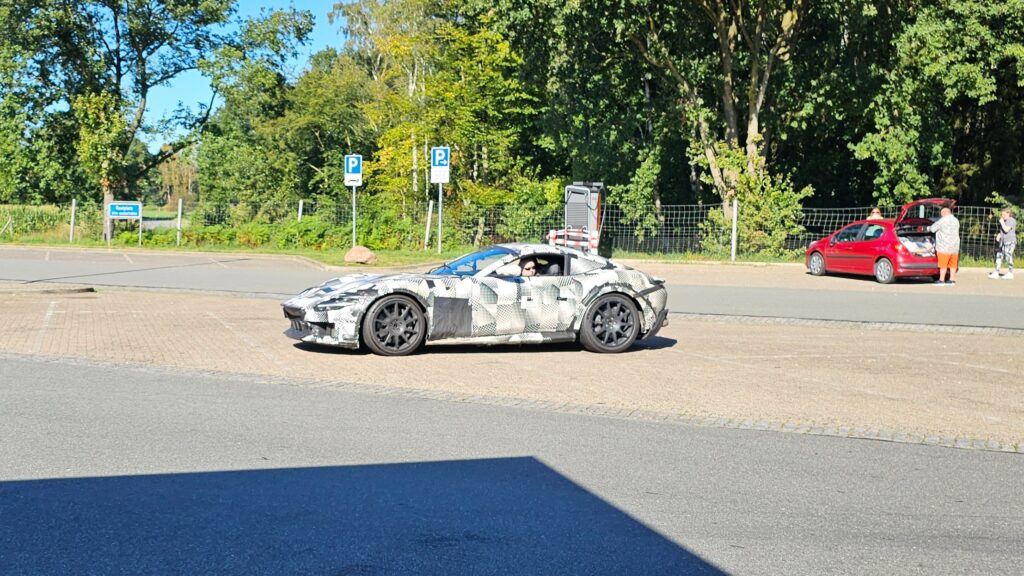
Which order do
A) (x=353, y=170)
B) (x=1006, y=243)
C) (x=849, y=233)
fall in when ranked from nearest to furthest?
(x=1006, y=243) → (x=849, y=233) → (x=353, y=170)

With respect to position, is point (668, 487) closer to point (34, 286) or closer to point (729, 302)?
point (729, 302)

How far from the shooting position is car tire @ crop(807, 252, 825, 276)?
26078 millimetres

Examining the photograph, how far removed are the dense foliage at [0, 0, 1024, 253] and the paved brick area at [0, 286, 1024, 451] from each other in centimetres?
1863

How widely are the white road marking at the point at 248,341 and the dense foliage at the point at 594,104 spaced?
19094 mm

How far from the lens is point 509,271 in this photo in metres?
12.0

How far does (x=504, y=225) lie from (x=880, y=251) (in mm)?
14110

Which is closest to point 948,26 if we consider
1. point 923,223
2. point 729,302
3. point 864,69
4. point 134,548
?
point 864,69

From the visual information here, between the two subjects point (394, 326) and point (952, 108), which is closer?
point (394, 326)

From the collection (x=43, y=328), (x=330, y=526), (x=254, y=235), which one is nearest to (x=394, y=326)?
(x=43, y=328)

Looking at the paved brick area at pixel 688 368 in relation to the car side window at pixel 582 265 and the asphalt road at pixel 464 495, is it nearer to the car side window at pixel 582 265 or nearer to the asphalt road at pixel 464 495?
the asphalt road at pixel 464 495

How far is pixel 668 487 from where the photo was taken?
6102mm

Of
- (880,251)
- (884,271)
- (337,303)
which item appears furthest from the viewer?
(880,251)

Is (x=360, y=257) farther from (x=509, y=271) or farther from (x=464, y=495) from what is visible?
(x=464, y=495)

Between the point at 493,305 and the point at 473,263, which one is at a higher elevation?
→ the point at 473,263
